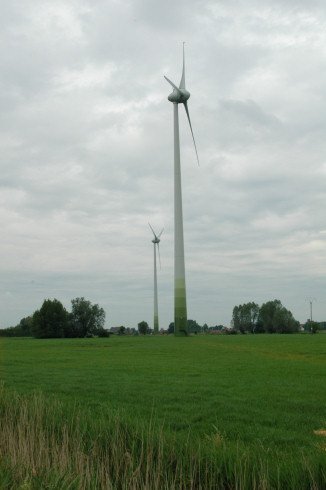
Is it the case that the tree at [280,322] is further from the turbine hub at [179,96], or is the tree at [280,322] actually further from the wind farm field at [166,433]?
the wind farm field at [166,433]

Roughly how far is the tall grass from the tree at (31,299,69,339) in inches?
5228

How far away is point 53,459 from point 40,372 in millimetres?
19331

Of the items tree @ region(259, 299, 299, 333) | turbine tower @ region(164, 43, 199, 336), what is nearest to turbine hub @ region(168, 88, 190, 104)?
turbine tower @ region(164, 43, 199, 336)

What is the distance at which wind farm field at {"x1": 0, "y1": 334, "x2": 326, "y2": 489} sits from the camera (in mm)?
10836

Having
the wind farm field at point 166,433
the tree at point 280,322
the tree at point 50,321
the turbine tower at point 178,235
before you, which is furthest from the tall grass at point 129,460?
the tree at point 280,322

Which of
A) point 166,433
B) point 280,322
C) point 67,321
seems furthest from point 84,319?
point 166,433

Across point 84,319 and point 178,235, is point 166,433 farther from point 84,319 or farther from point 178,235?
point 84,319

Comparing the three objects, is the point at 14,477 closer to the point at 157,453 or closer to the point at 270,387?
the point at 157,453

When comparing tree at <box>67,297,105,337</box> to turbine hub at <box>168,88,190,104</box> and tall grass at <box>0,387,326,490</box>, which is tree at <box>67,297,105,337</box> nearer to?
turbine hub at <box>168,88,190,104</box>

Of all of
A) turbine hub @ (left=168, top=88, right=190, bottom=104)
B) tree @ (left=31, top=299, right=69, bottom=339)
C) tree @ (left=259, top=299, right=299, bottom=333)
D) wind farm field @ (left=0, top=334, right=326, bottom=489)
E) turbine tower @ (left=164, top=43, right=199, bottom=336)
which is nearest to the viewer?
wind farm field @ (left=0, top=334, right=326, bottom=489)

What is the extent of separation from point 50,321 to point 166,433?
450 feet

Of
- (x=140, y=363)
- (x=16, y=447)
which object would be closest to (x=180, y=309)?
(x=140, y=363)

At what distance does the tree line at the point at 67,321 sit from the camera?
146125mm

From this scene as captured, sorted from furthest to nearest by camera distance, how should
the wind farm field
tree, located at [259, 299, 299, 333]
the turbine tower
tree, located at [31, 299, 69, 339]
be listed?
tree, located at [259, 299, 299, 333], tree, located at [31, 299, 69, 339], the turbine tower, the wind farm field
